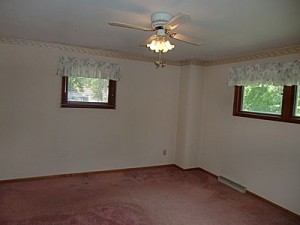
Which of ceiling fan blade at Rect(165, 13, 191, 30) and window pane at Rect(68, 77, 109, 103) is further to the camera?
window pane at Rect(68, 77, 109, 103)

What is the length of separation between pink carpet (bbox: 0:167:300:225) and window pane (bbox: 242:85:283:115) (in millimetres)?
1334

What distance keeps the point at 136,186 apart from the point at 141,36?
225 centimetres

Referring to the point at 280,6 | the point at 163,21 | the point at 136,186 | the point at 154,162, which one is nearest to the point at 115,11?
the point at 163,21

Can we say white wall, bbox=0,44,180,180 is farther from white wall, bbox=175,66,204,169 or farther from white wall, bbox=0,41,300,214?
white wall, bbox=175,66,204,169

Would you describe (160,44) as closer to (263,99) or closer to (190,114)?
(263,99)

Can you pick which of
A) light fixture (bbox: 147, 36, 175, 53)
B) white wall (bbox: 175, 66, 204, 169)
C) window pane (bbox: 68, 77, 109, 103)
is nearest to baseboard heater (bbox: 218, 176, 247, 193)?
white wall (bbox: 175, 66, 204, 169)

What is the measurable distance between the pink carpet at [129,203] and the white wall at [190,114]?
706 millimetres

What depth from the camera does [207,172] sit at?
175 inches

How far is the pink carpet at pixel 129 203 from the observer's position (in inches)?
103

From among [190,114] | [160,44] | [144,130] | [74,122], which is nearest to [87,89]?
[74,122]

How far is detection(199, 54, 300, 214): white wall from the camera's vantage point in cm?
301

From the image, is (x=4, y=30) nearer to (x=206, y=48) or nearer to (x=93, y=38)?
(x=93, y=38)

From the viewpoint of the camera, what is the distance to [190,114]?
4.49 metres

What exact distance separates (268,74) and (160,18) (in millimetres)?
1996
